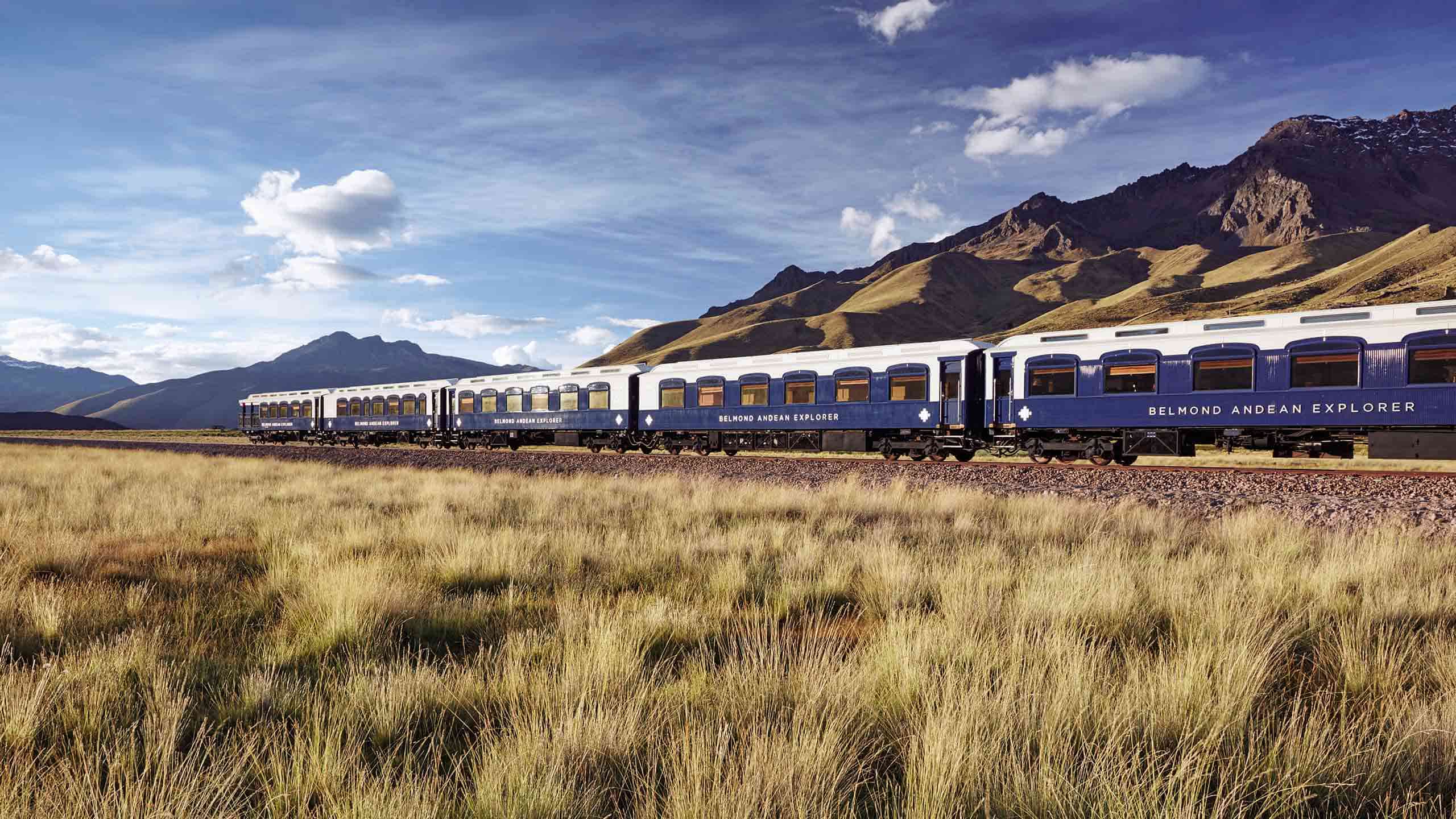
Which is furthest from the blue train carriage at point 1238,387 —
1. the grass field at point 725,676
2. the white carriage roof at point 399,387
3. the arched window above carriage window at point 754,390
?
the white carriage roof at point 399,387

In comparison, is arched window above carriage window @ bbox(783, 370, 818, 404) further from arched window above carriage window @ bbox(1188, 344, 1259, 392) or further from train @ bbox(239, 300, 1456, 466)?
arched window above carriage window @ bbox(1188, 344, 1259, 392)

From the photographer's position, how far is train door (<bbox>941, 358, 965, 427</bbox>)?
2023 cm

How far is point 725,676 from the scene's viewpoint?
3609 millimetres

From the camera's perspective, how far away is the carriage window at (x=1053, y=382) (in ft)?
61.2

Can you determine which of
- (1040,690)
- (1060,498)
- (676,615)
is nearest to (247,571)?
(676,615)

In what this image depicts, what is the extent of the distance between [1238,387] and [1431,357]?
3.14 meters

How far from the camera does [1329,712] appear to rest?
350 centimetres

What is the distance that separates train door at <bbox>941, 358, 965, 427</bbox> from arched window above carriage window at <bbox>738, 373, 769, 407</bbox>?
5.90 m

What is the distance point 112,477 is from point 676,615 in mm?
17238

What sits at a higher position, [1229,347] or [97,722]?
[1229,347]

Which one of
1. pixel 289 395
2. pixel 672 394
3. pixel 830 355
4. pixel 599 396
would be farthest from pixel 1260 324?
pixel 289 395

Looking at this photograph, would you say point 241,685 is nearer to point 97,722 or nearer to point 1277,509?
point 97,722

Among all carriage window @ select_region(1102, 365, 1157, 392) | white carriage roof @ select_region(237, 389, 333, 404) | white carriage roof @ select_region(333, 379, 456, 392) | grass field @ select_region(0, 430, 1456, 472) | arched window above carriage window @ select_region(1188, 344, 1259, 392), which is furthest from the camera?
white carriage roof @ select_region(237, 389, 333, 404)

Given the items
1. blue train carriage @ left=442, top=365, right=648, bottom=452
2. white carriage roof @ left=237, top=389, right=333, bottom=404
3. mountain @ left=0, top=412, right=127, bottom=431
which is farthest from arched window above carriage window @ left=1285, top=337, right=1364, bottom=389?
mountain @ left=0, top=412, right=127, bottom=431
